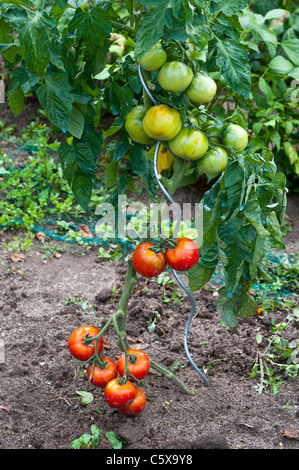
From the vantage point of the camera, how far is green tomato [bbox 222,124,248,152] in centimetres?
168

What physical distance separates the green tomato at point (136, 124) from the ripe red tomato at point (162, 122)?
0.08m

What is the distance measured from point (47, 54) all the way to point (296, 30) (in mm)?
2757

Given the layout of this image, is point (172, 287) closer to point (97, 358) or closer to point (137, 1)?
point (97, 358)

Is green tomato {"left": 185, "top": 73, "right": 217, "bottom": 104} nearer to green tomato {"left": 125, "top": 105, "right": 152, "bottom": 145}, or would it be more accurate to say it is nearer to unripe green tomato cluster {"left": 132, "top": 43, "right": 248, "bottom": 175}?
unripe green tomato cluster {"left": 132, "top": 43, "right": 248, "bottom": 175}

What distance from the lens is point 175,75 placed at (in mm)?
1521

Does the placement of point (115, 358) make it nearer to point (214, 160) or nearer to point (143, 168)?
point (143, 168)

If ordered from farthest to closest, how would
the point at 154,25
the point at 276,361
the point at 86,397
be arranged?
the point at 276,361 < the point at 86,397 < the point at 154,25

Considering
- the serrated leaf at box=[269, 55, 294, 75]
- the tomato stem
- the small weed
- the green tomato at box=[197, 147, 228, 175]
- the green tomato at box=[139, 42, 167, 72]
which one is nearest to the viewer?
the green tomato at box=[139, 42, 167, 72]

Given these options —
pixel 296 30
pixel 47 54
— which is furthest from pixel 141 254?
pixel 296 30

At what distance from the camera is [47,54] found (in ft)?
5.00

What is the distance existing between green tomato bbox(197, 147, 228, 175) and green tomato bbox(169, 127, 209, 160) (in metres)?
0.03

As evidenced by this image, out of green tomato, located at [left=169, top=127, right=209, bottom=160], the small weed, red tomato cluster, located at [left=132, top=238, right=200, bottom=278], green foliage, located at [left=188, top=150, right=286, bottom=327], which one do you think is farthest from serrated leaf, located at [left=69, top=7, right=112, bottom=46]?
the small weed

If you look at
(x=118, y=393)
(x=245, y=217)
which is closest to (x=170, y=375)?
(x=118, y=393)

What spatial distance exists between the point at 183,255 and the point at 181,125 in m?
0.40
